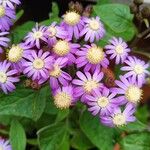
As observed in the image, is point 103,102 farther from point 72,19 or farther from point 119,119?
point 72,19

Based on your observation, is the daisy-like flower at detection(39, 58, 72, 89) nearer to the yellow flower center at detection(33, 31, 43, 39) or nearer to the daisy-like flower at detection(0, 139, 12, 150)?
the yellow flower center at detection(33, 31, 43, 39)

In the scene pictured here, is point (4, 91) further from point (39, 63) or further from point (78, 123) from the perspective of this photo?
point (78, 123)

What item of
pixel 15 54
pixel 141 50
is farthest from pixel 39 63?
pixel 141 50

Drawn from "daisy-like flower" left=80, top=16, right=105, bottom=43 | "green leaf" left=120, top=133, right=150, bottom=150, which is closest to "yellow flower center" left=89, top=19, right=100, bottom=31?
"daisy-like flower" left=80, top=16, right=105, bottom=43

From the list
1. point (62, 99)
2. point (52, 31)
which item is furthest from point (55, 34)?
point (62, 99)

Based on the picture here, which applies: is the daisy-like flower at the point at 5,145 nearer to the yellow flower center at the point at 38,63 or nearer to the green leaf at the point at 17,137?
the green leaf at the point at 17,137

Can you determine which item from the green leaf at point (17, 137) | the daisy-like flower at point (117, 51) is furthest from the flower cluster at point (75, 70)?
the green leaf at point (17, 137)
